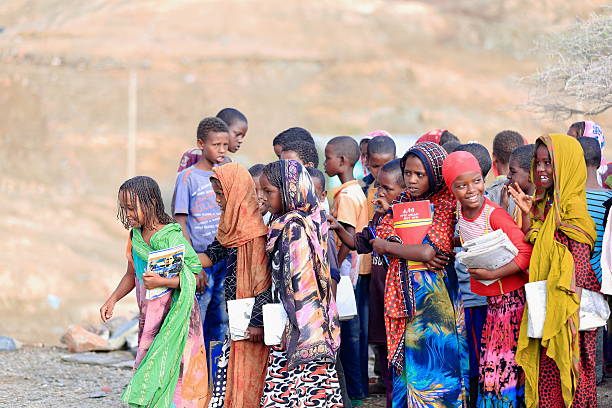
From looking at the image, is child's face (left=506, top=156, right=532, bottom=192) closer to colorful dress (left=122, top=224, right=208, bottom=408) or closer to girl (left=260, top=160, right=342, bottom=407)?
girl (left=260, top=160, right=342, bottom=407)

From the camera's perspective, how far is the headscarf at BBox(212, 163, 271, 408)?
4828mm

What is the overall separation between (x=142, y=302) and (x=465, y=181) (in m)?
2.16

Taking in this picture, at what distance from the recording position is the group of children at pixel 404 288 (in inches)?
179

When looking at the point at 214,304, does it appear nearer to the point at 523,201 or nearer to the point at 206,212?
the point at 206,212

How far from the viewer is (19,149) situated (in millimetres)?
31219

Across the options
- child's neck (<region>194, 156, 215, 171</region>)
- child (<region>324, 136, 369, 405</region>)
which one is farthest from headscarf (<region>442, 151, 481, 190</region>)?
child's neck (<region>194, 156, 215, 171</region>)

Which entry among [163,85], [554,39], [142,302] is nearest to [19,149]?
[163,85]

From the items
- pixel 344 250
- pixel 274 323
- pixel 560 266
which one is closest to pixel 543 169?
pixel 560 266

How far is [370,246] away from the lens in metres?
5.03

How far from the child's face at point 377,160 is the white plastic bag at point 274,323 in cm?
216

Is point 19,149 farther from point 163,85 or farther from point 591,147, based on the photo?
point 591,147

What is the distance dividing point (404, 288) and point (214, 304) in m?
1.79

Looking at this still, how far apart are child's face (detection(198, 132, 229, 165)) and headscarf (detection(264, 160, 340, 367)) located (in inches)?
61.0

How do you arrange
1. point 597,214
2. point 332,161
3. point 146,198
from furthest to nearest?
point 332,161 < point 146,198 < point 597,214
